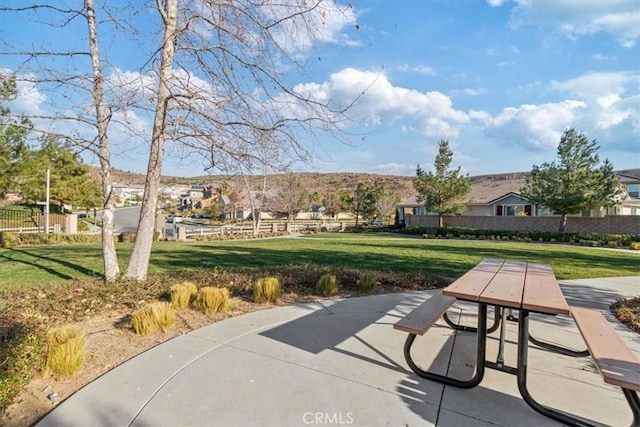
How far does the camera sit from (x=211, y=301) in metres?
4.77

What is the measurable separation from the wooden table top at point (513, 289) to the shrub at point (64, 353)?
3255 millimetres

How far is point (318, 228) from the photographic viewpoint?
33344 millimetres

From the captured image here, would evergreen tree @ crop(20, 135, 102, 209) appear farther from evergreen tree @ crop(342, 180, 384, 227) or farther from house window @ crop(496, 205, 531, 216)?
house window @ crop(496, 205, 531, 216)

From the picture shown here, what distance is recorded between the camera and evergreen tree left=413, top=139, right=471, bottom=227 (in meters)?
28.0

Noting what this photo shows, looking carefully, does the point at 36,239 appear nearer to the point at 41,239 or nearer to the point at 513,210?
the point at 41,239

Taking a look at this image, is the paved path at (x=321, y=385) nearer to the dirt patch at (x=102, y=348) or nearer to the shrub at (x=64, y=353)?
the dirt patch at (x=102, y=348)

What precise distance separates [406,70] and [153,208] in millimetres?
5334

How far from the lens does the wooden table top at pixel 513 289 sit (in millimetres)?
2568

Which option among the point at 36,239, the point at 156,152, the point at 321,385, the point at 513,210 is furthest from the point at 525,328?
the point at 513,210

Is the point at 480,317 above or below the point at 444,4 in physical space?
below

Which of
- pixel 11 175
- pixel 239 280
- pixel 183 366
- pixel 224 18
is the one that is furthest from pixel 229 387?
pixel 11 175

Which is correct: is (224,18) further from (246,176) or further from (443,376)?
(443,376)

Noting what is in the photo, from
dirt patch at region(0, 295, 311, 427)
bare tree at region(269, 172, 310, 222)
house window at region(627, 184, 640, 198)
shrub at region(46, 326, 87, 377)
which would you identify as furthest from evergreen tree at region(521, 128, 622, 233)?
shrub at region(46, 326, 87, 377)

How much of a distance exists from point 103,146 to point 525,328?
641cm
